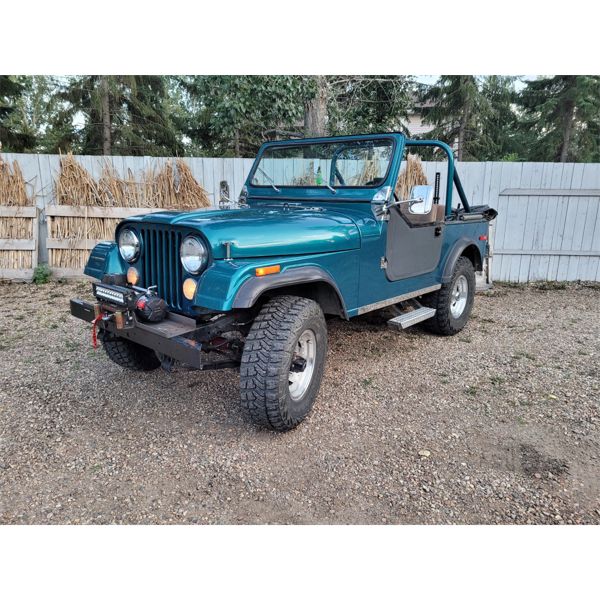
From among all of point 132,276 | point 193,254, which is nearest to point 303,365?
point 193,254

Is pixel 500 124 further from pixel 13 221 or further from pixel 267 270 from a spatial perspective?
pixel 267 270

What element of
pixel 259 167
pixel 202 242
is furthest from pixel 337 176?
pixel 202 242

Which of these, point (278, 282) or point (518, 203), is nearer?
point (278, 282)

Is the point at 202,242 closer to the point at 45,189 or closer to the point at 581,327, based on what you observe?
the point at 581,327

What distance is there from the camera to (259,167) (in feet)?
14.8

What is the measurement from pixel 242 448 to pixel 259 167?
279cm

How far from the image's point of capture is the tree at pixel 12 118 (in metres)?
11.8

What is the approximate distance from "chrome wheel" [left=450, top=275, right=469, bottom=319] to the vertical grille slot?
129 inches

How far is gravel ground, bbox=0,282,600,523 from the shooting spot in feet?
7.73

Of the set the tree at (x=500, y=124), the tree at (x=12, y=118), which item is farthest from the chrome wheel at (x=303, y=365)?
the tree at (x=500, y=124)

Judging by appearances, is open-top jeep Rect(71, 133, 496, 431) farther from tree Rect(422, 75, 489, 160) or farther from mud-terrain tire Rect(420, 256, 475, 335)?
tree Rect(422, 75, 489, 160)

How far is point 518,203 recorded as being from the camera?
24.8 ft

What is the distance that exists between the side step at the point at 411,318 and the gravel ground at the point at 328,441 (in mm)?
404

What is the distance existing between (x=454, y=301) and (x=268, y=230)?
3053 mm
